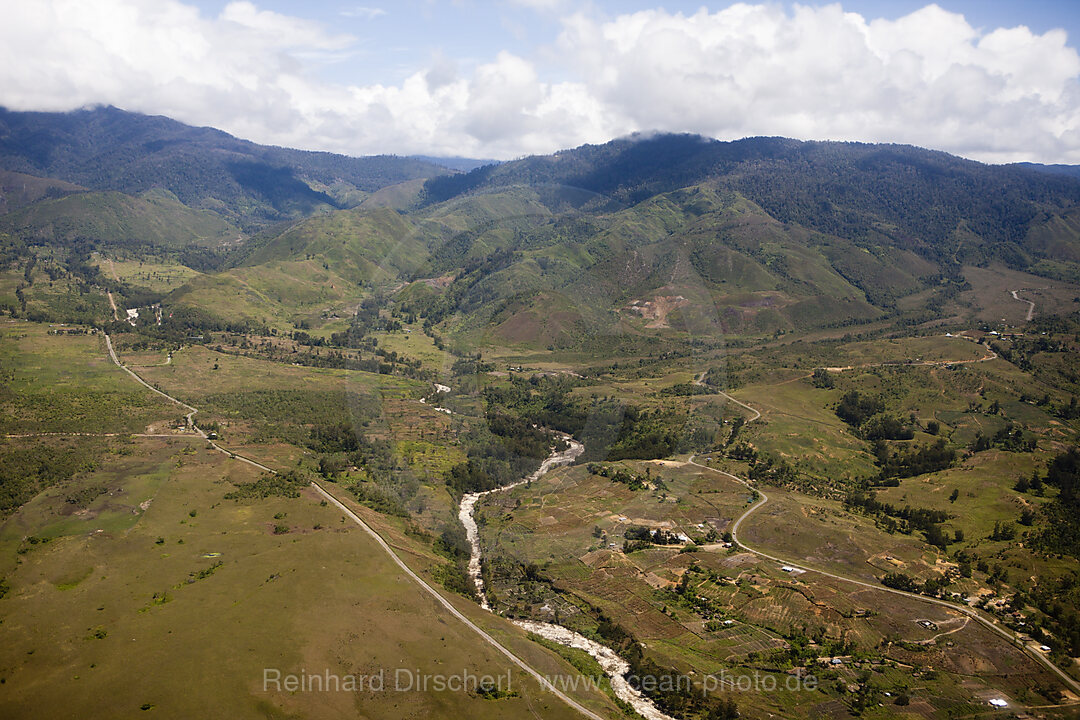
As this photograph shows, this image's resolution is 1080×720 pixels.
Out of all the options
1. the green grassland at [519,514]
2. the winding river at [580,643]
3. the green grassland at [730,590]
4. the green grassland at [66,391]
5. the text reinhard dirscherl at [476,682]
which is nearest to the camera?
the text reinhard dirscherl at [476,682]

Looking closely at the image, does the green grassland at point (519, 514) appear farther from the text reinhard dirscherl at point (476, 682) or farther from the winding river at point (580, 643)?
the winding river at point (580, 643)

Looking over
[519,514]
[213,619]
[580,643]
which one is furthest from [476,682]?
[519,514]

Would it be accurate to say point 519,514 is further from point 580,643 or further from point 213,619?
point 213,619

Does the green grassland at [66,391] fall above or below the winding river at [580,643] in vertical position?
above

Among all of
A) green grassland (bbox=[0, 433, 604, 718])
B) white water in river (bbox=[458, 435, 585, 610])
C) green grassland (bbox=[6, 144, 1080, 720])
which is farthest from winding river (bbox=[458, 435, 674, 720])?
green grassland (bbox=[0, 433, 604, 718])

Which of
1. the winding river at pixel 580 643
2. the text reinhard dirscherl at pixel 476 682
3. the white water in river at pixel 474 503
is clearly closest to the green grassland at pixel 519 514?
the text reinhard dirscherl at pixel 476 682

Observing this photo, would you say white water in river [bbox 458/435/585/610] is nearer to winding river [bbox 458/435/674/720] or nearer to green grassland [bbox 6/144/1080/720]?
winding river [bbox 458/435/674/720]

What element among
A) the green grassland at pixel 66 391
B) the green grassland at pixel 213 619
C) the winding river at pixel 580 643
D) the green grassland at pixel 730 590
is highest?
the green grassland at pixel 66 391

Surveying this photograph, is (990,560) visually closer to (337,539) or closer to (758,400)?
(758,400)
